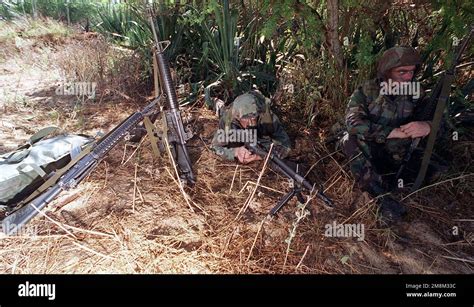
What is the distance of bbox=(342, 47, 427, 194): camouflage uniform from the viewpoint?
214 centimetres

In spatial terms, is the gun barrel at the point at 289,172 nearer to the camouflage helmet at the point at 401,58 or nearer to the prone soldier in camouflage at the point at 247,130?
the prone soldier in camouflage at the point at 247,130

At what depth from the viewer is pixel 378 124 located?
229 centimetres

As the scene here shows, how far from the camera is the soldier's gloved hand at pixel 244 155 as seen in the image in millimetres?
2308

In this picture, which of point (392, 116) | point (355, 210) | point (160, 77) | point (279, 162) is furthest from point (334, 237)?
point (160, 77)

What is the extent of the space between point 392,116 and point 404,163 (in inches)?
15.4

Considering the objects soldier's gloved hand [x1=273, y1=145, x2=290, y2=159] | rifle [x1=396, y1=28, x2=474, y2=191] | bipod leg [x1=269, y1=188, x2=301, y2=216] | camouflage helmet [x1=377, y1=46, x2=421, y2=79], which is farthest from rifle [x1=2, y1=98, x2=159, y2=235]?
rifle [x1=396, y1=28, x2=474, y2=191]

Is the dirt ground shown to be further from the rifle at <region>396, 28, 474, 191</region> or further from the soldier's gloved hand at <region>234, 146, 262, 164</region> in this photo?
the rifle at <region>396, 28, 474, 191</region>

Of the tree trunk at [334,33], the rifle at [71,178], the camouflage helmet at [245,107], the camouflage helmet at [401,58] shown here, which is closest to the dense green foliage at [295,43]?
the tree trunk at [334,33]

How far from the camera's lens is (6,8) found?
18.6 ft

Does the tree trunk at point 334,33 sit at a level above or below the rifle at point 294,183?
above

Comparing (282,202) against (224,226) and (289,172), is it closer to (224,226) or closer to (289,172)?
(289,172)

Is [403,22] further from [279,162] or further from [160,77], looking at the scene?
[160,77]

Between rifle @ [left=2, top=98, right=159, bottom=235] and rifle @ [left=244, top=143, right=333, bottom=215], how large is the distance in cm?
93
